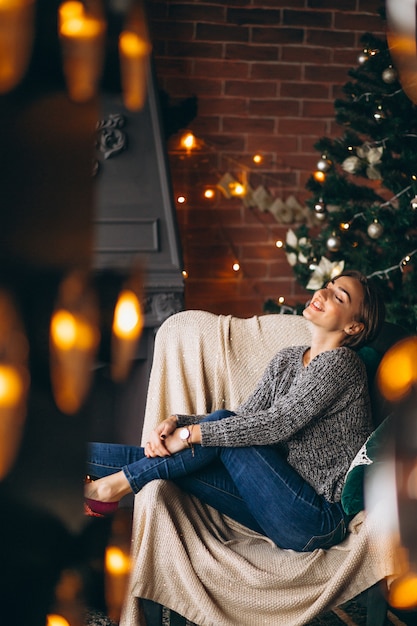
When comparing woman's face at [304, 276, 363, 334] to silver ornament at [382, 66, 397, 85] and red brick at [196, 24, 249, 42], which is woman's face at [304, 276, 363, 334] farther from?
red brick at [196, 24, 249, 42]

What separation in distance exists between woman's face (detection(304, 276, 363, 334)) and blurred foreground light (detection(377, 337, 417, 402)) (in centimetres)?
17

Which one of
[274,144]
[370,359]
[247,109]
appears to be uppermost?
[247,109]

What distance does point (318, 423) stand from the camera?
5.85ft

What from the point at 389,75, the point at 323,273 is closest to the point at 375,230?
the point at 323,273

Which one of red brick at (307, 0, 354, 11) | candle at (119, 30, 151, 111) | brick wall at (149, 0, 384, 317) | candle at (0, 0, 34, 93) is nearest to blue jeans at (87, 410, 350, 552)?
candle at (119, 30, 151, 111)

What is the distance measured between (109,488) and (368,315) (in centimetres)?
Answer: 75

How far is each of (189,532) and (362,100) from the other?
1.59m

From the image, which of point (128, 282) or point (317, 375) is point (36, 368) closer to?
point (128, 282)

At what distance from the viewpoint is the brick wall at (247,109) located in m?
3.13

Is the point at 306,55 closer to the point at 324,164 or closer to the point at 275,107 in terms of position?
the point at 275,107

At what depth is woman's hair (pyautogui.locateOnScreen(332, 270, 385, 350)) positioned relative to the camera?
6.04ft

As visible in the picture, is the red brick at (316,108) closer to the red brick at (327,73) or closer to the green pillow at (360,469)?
the red brick at (327,73)

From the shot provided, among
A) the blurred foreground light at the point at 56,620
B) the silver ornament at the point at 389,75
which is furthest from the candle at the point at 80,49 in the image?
the silver ornament at the point at 389,75

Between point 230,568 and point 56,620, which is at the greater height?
point 56,620
